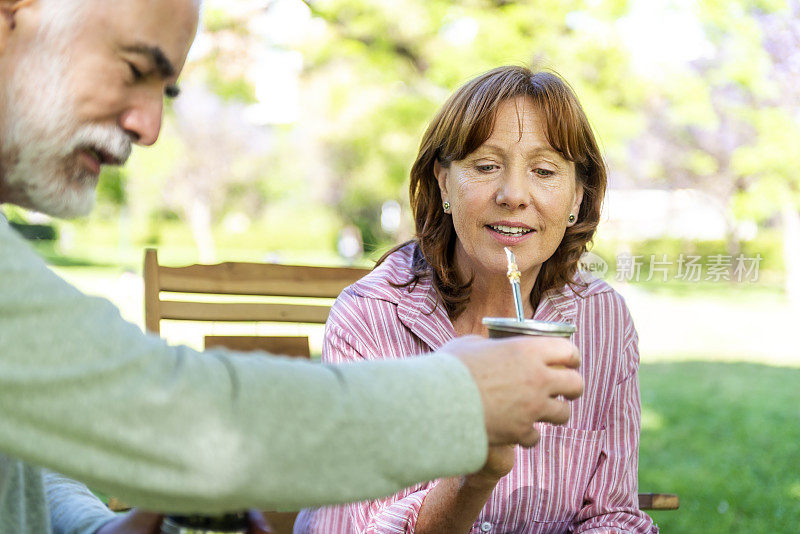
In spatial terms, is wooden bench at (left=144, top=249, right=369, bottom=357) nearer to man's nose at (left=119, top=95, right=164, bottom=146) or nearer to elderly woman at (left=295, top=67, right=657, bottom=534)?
elderly woman at (left=295, top=67, right=657, bottom=534)

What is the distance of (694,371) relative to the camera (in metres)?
9.62

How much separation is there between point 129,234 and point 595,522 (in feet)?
120

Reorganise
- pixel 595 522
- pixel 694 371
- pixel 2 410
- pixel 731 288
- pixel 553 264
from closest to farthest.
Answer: pixel 2 410, pixel 595 522, pixel 553 264, pixel 694 371, pixel 731 288

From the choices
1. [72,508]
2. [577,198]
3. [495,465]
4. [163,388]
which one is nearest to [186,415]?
[163,388]

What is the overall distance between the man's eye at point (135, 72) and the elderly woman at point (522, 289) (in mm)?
1197

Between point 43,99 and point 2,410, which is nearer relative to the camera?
point 2,410

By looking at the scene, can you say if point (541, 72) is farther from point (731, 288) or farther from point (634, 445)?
point (731, 288)

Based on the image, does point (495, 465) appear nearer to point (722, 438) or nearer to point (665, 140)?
point (722, 438)

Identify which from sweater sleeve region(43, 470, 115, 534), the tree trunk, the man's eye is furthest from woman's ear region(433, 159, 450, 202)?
the tree trunk

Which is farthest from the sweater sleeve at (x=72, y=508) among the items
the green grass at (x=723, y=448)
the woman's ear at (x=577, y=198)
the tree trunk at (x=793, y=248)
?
the tree trunk at (x=793, y=248)

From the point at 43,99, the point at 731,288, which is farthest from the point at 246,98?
the point at 731,288

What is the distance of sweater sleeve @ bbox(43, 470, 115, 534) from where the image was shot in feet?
4.98

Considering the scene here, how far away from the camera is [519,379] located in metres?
1.11

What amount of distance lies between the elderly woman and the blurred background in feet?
0.94
